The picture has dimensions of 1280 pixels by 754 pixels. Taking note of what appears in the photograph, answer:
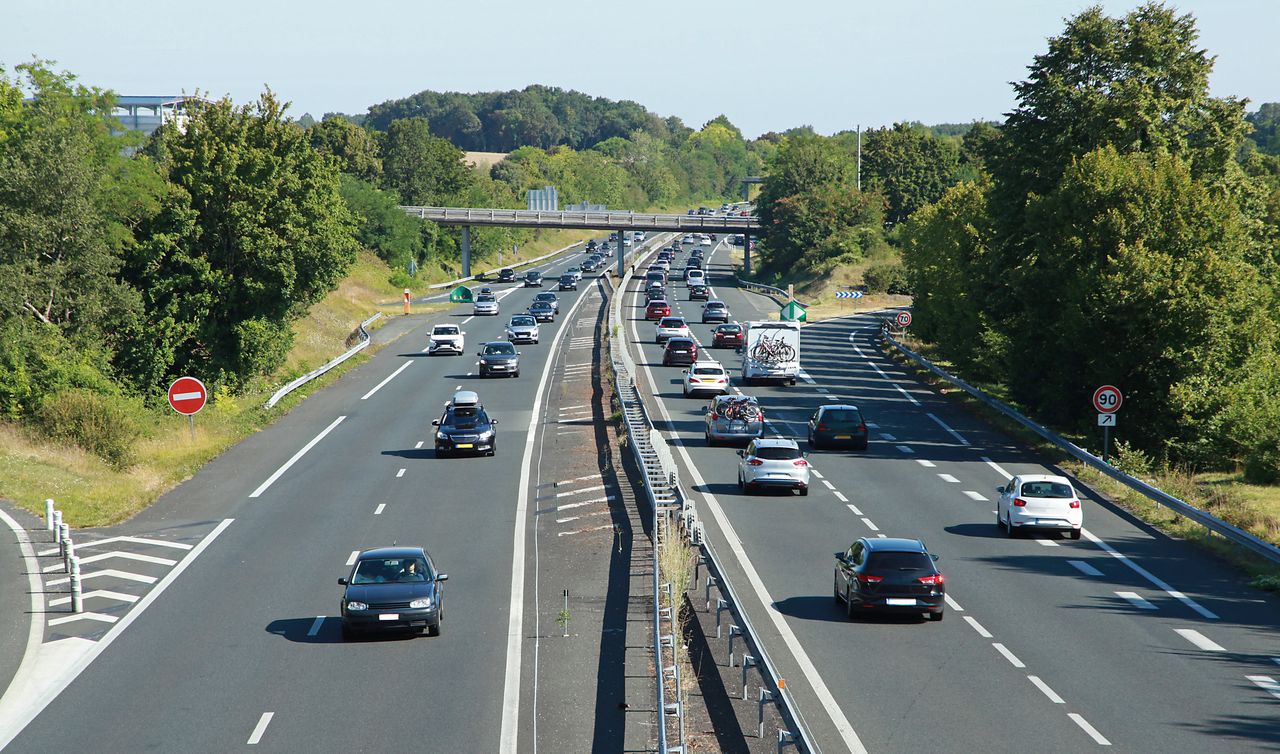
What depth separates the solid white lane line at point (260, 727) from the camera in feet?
54.6

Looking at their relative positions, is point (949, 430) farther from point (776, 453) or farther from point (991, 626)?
point (991, 626)

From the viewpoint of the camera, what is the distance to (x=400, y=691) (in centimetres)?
1883

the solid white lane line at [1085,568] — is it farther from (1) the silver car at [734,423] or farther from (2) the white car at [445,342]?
(2) the white car at [445,342]

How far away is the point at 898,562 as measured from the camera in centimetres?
2245

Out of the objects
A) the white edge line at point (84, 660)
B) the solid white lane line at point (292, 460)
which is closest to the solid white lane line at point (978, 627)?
the white edge line at point (84, 660)

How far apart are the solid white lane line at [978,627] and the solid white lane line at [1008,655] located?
18.7 inches

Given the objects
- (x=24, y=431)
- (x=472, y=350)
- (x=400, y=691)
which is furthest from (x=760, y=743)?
(x=472, y=350)

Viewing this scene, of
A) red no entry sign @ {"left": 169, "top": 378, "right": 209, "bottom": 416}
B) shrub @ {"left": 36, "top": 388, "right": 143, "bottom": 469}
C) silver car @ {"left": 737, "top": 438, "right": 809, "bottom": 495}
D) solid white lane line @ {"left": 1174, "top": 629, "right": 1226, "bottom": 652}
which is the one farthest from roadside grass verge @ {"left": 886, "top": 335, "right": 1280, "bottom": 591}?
shrub @ {"left": 36, "top": 388, "right": 143, "bottom": 469}

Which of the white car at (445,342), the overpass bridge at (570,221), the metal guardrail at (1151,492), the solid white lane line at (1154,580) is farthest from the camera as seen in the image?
the overpass bridge at (570,221)

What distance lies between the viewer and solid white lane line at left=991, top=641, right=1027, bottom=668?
19.9 metres

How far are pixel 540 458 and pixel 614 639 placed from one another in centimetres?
1901

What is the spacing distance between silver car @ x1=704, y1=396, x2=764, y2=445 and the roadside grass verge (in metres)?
9.32

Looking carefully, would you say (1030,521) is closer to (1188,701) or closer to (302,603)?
(1188,701)

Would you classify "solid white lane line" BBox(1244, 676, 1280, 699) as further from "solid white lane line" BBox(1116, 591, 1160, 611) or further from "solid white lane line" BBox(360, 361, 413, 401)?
"solid white lane line" BBox(360, 361, 413, 401)
